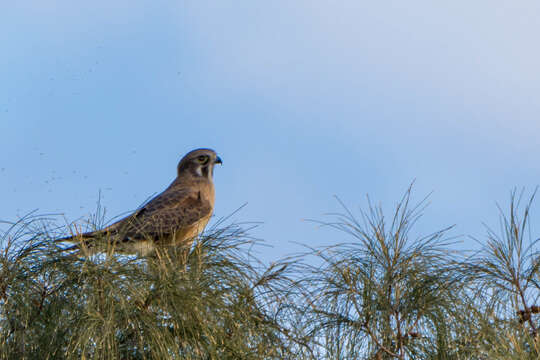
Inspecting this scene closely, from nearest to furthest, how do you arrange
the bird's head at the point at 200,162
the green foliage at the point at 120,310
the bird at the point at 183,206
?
the green foliage at the point at 120,310 → the bird at the point at 183,206 → the bird's head at the point at 200,162

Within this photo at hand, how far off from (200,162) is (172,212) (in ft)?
3.92

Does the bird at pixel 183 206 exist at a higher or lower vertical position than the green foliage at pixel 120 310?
higher

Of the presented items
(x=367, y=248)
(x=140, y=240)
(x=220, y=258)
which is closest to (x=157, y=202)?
(x=140, y=240)

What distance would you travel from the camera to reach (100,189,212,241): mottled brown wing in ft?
22.8

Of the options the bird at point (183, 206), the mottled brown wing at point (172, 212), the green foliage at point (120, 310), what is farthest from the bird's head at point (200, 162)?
the green foliage at point (120, 310)

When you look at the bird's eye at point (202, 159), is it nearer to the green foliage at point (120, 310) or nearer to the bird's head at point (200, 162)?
the bird's head at point (200, 162)

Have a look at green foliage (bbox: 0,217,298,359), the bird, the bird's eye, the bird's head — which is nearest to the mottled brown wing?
the bird

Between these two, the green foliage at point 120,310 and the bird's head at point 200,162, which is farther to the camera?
the bird's head at point 200,162

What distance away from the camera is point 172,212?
7227mm

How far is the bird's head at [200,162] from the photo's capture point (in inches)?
324

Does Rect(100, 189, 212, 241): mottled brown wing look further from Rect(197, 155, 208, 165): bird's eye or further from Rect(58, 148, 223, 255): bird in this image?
Rect(197, 155, 208, 165): bird's eye

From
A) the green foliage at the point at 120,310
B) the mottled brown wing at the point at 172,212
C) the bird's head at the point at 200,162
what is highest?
the bird's head at the point at 200,162

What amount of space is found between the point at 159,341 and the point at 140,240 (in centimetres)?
187

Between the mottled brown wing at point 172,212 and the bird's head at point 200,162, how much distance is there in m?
0.49
